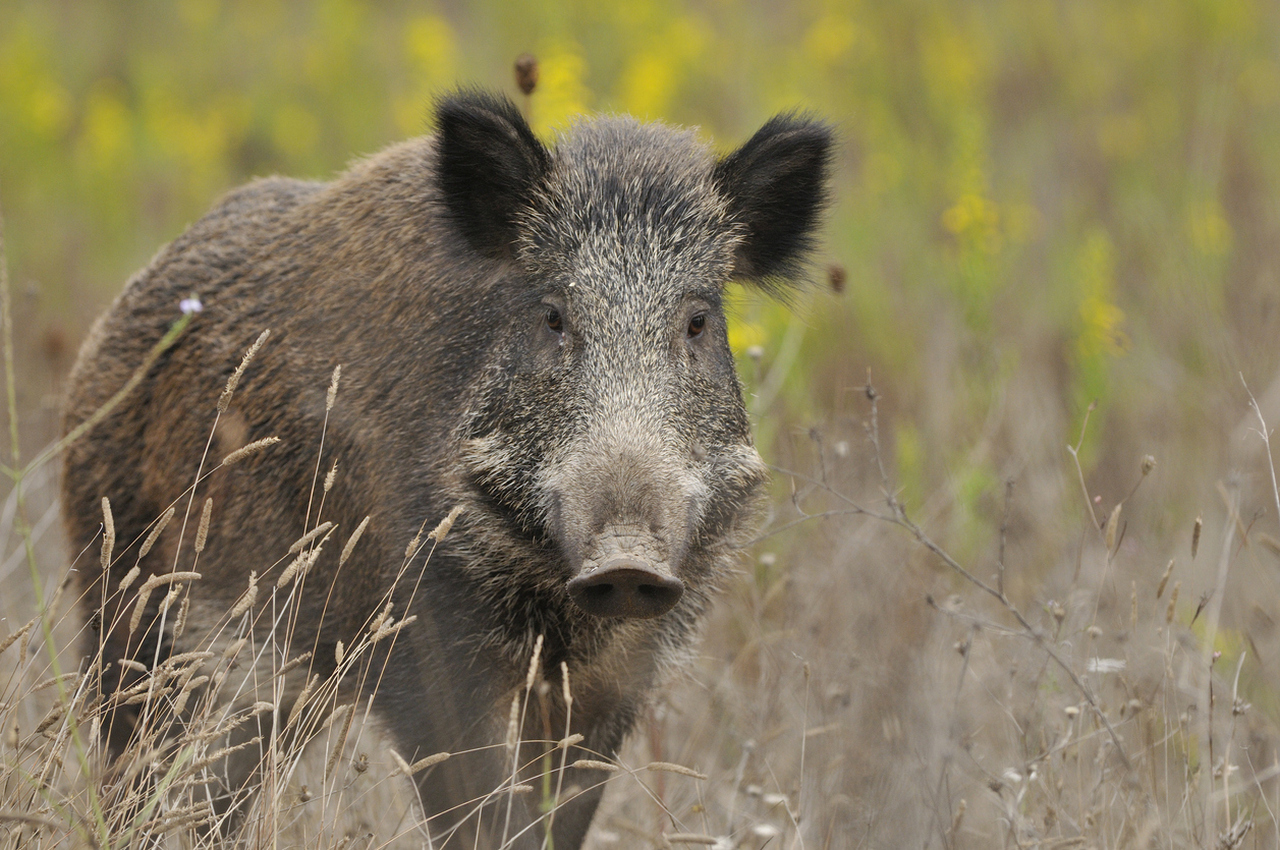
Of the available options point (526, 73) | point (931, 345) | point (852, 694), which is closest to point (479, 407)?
point (526, 73)

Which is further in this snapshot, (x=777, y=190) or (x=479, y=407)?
(x=777, y=190)

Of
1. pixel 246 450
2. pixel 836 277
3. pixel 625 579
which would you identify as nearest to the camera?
pixel 246 450

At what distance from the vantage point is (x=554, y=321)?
342 cm

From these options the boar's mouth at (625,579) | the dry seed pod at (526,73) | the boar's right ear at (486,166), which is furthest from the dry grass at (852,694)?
the dry seed pod at (526,73)

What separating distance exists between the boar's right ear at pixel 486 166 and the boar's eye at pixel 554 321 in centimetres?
28

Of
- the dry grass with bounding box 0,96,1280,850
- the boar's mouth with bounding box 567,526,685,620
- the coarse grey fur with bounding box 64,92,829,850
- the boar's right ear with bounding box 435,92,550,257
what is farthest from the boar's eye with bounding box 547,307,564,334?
the boar's mouth with bounding box 567,526,685,620

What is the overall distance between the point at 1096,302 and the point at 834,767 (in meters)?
2.58

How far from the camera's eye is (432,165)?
377 centimetres

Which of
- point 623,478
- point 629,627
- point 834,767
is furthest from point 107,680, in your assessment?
point 834,767

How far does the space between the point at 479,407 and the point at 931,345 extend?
4.37m

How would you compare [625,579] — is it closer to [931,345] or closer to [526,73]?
[526,73]

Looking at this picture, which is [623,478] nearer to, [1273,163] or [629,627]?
[629,627]

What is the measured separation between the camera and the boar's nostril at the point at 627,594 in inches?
104

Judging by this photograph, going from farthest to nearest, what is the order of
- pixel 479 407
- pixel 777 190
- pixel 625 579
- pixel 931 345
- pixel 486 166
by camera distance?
pixel 931 345 → pixel 777 190 → pixel 486 166 → pixel 479 407 → pixel 625 579
